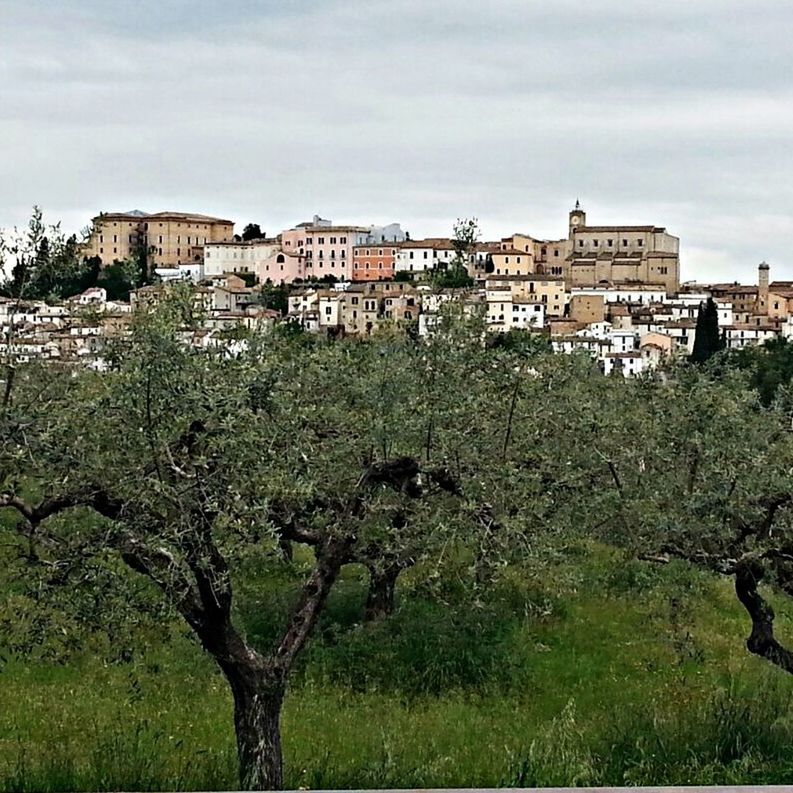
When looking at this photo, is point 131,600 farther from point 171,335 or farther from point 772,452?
point 772,452

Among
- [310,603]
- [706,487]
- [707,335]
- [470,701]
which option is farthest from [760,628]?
A: [707,335]

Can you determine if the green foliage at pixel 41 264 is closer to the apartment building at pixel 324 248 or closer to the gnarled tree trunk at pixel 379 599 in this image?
the gnarled tree trunk at pixel 379 599

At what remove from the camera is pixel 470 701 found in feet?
39.0

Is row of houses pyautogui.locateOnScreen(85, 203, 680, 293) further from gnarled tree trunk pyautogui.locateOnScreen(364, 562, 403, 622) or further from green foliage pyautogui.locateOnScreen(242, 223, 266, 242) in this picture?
gnarled tree trunk pyautogui.locateOnScreen(364, 562, 403, 622)

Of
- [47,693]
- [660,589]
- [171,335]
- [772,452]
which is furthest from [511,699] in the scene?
[171,335]

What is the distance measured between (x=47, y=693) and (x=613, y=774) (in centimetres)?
585

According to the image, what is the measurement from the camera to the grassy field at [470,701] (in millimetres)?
7805

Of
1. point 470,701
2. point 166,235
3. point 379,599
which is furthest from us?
point 166,235

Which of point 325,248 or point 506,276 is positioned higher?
point 325,248

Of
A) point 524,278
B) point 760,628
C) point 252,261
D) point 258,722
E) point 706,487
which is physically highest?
point 252,261

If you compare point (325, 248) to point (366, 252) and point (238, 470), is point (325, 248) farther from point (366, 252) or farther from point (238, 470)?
point (238, 470)

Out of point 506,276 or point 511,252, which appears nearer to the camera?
point 506,276

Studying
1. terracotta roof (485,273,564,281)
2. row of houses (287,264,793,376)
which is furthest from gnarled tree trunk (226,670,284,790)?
terracotta roof (485,273,564,281)

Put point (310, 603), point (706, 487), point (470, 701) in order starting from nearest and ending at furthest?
point (310, 603), point (706, 487), point (470, 701)
